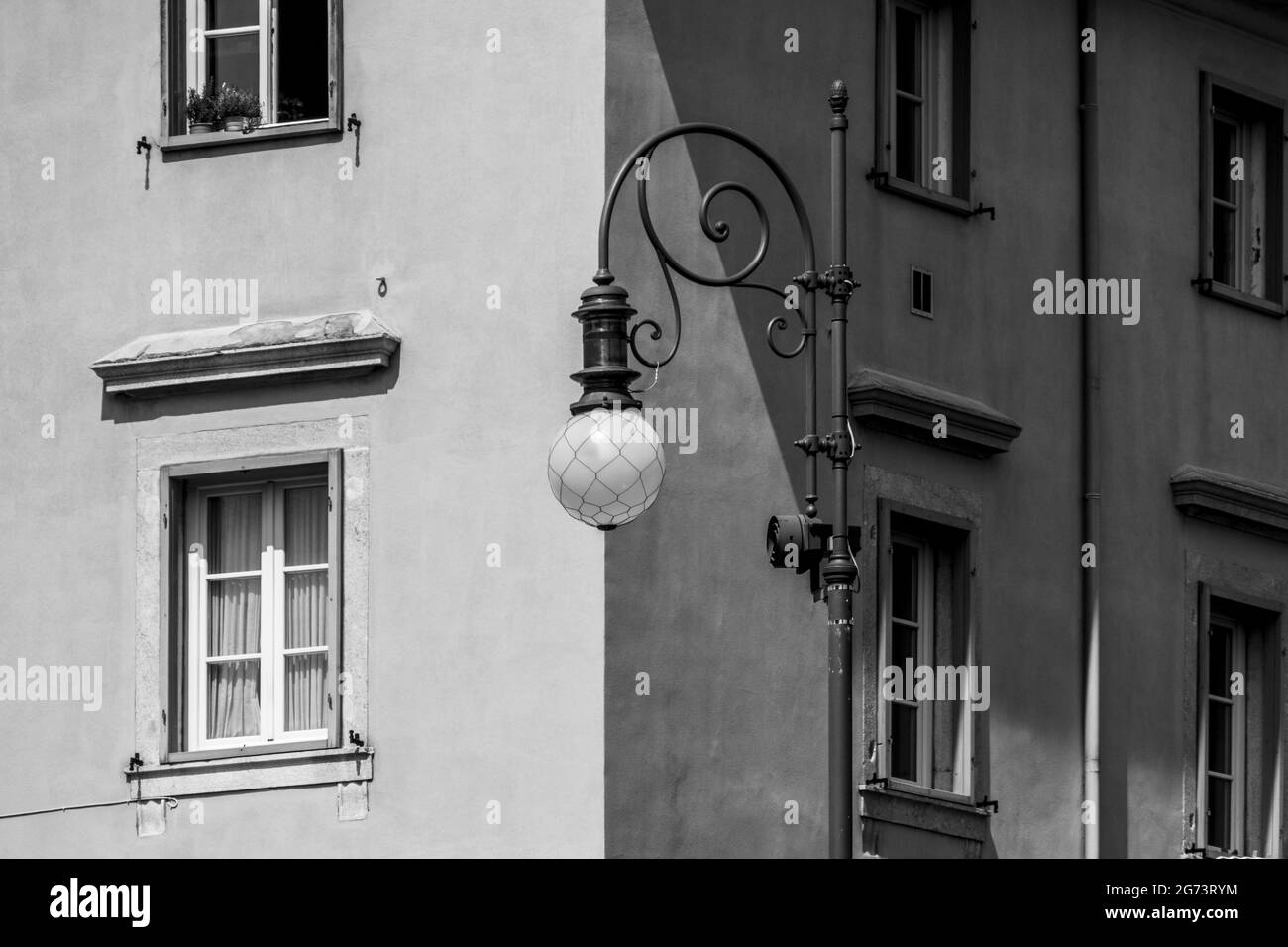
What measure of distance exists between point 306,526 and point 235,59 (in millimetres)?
3090

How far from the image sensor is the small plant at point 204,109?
26.2m

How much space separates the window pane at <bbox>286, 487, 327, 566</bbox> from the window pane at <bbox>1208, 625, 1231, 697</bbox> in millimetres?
7004

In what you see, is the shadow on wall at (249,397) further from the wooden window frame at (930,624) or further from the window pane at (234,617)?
the wooden window frame at (930,624)

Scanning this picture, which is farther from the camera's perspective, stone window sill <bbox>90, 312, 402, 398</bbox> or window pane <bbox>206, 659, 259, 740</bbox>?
window pane <bbox>206, 659, 259, 740</bbox>

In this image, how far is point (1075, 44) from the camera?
28750mm

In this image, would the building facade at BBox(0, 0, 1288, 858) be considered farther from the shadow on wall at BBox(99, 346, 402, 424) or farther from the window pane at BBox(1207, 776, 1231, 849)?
the window pane at BBox(1207, 776, 1231, 849)

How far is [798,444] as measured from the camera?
2141cm

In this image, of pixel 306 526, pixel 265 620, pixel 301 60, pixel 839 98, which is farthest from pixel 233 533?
pixel 839 98

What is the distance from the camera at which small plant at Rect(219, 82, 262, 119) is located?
26.1 metres

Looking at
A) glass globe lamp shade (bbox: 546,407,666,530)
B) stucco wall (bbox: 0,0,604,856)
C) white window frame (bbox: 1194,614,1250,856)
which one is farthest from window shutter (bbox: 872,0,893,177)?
glass globe lamp shade (bbox: 546,407,666,530)

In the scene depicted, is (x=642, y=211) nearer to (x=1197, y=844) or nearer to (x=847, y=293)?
(x=847, y=293)

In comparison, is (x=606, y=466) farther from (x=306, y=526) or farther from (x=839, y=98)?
(x=306, y=526)

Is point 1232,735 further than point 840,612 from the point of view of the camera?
Yes

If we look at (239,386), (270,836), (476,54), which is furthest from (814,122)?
(270,836)
